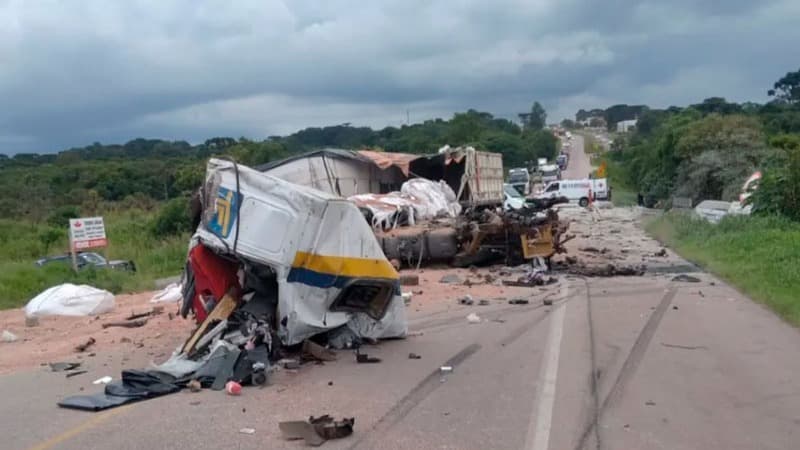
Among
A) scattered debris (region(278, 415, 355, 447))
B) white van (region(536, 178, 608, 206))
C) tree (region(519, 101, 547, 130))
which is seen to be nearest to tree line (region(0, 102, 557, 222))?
white van (region(536, 178, 608, 206))

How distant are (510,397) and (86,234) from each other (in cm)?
1557

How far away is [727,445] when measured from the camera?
20.3ft

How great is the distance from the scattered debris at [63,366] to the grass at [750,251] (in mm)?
8948

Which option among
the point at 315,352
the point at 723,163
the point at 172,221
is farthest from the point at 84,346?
the point at 723,163

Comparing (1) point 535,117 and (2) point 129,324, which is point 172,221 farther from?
(1) point 535,117

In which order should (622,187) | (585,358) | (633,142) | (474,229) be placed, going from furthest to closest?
(633,142)
(622,187)
(474,229)
(585,358)

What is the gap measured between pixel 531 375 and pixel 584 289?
7549mm

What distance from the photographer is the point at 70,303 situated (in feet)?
48.5

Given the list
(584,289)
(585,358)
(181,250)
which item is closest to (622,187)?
(181,250)

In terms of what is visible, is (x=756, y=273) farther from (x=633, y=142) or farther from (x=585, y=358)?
(x=633, y=142)

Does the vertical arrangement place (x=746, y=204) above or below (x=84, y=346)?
above

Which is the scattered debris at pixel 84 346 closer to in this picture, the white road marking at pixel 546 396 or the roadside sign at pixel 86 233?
the white road marking at pixel 546 396

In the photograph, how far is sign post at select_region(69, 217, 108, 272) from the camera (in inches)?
806

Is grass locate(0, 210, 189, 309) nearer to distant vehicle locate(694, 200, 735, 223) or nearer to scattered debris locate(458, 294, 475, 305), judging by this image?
scattered debris locate(458, 294, 475, 305)
